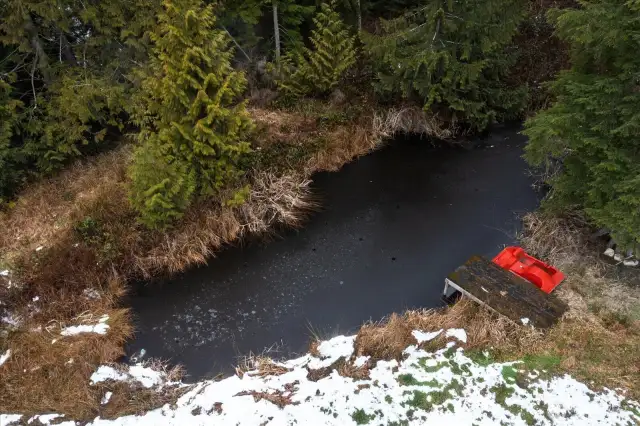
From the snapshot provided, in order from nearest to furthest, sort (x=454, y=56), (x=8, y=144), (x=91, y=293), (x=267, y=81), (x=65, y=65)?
(x=91, y=293) → (x=8, y=144) → (x=65, y=65) → (x=454, y=56) → (x=267, y=81)

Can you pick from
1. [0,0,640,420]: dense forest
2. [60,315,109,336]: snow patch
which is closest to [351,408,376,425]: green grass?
[0,0,640,420]: dense forest

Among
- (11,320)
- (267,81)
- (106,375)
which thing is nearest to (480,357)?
(106,375)

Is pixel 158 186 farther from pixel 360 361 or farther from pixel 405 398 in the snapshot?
pixel 405 398

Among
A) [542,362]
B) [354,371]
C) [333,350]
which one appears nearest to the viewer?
[542,362]

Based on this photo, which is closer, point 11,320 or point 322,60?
point 11,320

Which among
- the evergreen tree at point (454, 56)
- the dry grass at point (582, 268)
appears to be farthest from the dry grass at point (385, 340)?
the evergreen tree at point (454, 56)

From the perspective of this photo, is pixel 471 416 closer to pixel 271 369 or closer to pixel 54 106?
pixel 271 369

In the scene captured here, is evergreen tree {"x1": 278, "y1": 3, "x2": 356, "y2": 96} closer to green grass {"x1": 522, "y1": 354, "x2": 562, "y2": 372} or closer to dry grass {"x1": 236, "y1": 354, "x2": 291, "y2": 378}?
dry grass {"x1": 236, "y1": 354, "x2": 291, "y2": 378}

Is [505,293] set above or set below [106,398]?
below
